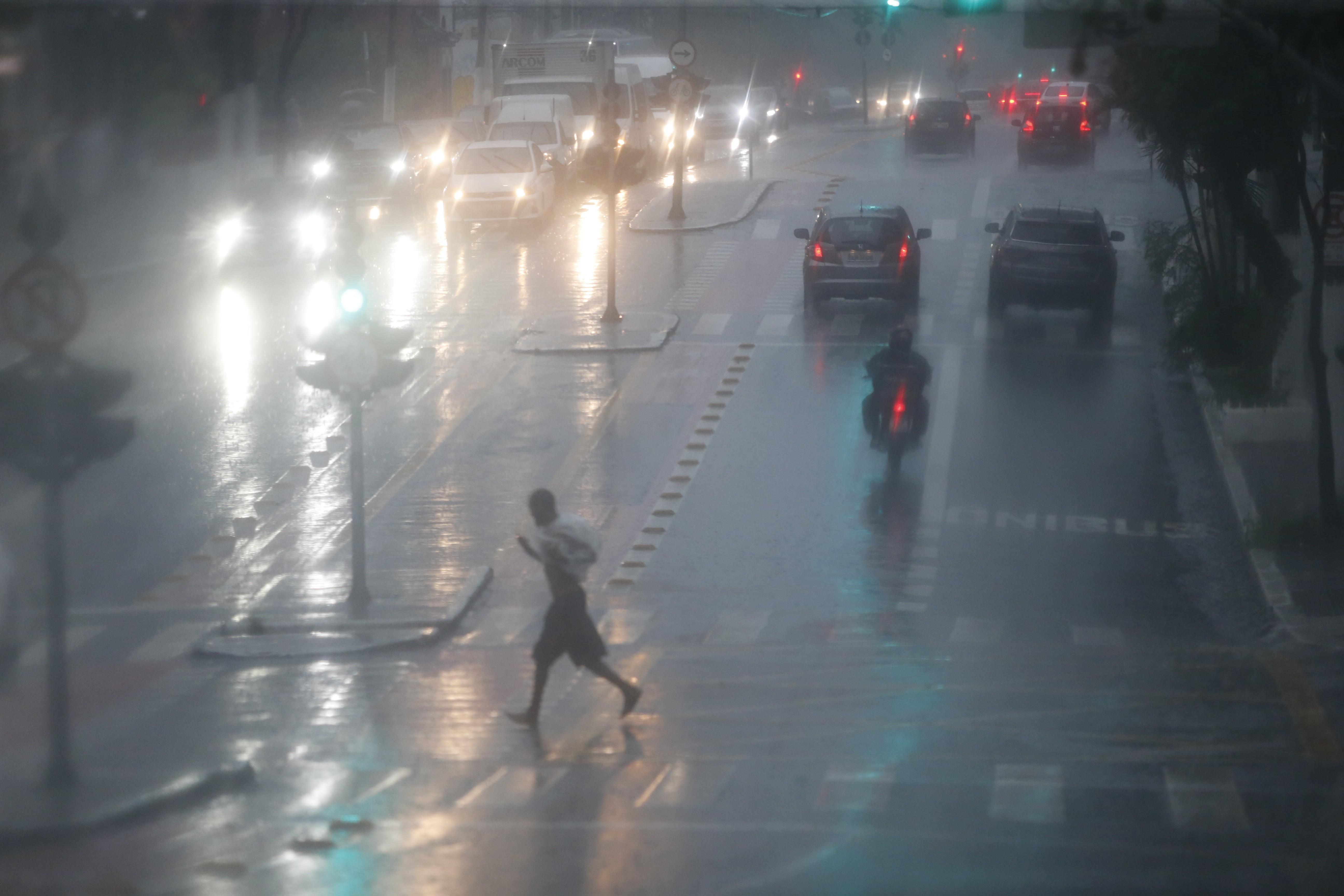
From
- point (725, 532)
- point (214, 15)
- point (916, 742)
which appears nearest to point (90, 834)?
point (916, 742)

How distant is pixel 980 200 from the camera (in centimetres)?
3606

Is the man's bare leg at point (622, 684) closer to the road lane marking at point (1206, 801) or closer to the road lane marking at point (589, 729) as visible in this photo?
the road lane marking at point (589, 729)

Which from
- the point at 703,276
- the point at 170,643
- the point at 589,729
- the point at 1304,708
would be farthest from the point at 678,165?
the point at 1304,708

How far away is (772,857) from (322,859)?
226cm

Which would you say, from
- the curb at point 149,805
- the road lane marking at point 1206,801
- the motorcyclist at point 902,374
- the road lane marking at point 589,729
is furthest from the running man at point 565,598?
the motorcyclist at point 902,374

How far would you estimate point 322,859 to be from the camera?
8.24 m

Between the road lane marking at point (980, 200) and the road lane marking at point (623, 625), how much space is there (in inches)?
838

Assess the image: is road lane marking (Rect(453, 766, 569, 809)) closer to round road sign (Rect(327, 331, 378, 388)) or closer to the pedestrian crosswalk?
the pedestrian crosswalk

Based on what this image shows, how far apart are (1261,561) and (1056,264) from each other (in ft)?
30.9

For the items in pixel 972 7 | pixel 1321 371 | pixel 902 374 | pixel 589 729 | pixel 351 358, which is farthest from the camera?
pixel 902 374

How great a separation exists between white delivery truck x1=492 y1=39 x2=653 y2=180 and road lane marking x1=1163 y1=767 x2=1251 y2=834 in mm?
33535

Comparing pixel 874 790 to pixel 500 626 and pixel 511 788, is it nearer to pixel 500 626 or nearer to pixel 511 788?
pixel 511 788

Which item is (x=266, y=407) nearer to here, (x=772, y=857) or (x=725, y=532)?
(x=725, y=532)

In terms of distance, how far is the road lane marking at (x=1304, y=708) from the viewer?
33.2 feet
